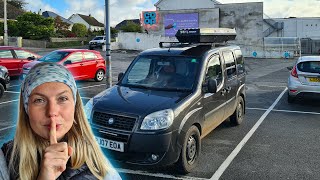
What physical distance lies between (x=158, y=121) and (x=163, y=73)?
1.53 metres

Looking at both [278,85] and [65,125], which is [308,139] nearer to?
[65,125]

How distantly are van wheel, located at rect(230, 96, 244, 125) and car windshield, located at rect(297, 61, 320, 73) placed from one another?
317cm

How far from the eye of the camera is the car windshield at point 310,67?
1017 cm

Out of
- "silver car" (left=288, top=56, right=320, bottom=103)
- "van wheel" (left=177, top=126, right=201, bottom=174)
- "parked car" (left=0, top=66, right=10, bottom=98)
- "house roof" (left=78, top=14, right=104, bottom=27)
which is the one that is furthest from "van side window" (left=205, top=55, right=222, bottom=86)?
"house roof" (left=78, top=14, right=104, bottom=27)

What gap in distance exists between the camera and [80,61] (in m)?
14.4

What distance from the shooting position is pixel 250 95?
12.6 meters

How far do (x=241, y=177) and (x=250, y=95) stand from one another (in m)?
7.98

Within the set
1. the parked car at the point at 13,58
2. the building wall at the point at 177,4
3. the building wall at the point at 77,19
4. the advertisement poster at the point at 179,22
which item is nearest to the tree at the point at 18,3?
the building wall at the point at 77,19

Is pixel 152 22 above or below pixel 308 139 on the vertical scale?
above

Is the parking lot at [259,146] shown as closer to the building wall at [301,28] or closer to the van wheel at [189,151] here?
the van wheel at [189,151]

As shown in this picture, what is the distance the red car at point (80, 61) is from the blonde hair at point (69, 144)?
12298mm

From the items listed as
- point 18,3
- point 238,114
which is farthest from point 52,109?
point 18,3

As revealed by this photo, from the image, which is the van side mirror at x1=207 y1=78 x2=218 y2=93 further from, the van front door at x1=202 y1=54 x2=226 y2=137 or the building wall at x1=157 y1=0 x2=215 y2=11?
the building wall at x1=157 y1=0 x2=215 y2=11

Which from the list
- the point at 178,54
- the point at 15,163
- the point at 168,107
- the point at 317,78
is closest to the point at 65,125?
the point at 15,163
